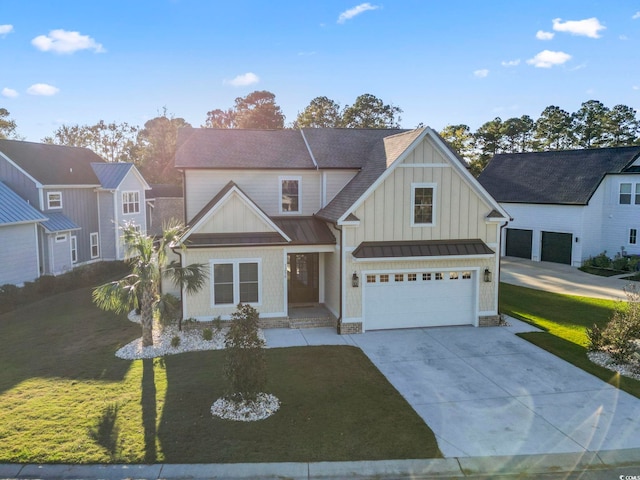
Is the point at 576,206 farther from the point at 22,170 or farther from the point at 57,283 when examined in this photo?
the point at 22,170

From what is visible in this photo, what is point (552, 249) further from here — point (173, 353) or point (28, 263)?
point (28, 263)

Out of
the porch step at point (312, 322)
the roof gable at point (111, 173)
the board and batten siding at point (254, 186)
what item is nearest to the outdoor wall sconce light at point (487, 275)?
the porch step at point (312, 322)

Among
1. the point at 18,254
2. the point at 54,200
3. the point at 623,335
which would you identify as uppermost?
the point at 54,200

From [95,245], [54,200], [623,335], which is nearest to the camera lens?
[623,335]

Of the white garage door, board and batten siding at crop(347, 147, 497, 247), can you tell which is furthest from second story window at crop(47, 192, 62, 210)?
the white garage door

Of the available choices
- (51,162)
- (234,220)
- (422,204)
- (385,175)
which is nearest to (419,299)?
(422,204)

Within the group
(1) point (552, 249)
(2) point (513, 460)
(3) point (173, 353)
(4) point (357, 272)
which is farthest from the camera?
(1) point (552, 249)

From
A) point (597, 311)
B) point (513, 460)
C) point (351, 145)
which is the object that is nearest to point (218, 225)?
point (351, 145)
